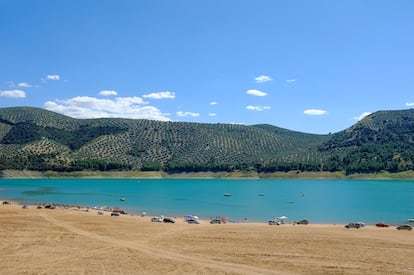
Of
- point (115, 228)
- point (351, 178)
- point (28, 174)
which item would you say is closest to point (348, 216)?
point (115, 228)

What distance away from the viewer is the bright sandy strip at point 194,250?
2941cm

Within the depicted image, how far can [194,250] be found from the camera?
35812mm

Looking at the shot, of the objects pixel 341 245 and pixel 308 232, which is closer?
pixel 341 245

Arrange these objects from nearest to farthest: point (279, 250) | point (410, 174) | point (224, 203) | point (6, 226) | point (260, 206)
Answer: point (279, 250) < point (6, 226) < point (260, 206) < point (224, 203) < point (410, 174)

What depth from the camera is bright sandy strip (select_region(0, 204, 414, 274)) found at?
2941 centimetres

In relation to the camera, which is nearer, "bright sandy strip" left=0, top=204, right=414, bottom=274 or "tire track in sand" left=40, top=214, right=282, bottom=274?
"tire track in sand" left=40, top=214, right=282, bottom=274

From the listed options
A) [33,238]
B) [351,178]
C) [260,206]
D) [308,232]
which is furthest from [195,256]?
[351,178]

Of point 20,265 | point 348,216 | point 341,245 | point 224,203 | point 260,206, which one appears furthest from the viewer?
point 224,203

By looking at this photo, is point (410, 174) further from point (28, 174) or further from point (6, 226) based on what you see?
point (6, 226)

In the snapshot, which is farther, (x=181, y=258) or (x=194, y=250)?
(x=194, y=250)

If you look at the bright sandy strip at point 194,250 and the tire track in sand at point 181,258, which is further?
the bright sandy strip at point 194,250

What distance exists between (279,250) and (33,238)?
20513 mm

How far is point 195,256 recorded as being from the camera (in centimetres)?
3328

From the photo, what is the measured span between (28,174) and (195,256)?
181m
